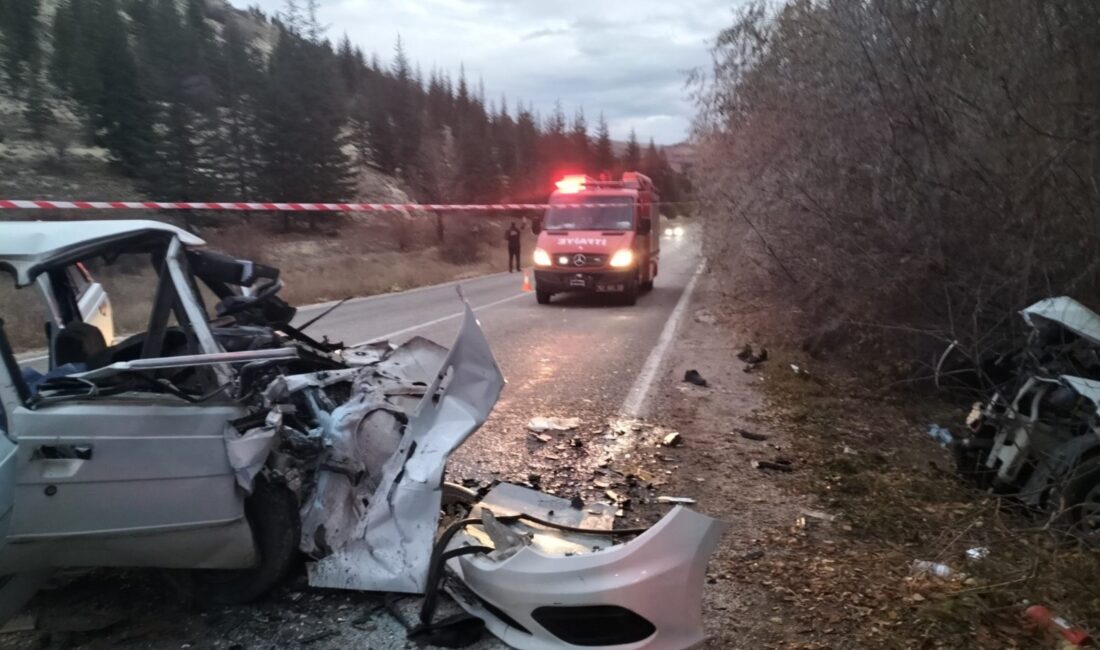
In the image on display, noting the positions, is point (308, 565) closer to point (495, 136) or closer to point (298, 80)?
point (298, 80)

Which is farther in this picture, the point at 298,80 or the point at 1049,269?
the point at 298,80

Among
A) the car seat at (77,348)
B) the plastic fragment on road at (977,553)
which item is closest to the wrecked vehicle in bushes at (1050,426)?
the plastic fragment on road at (977,553)

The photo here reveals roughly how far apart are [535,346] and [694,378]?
2.82 m

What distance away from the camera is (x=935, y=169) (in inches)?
273

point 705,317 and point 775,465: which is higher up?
point 775,465

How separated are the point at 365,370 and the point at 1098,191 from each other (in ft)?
18.7

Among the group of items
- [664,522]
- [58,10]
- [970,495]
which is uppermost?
[58,10]

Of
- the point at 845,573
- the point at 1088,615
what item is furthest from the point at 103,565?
the point at 1088,615

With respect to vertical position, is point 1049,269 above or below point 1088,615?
above

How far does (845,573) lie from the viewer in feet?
12.1

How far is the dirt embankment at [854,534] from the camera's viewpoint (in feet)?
10.5

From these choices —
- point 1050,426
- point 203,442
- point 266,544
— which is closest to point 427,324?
point 266,544

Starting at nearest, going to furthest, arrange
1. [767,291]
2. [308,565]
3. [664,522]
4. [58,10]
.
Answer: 1. [664,522]
2. [308,565]
3. [767,291]
4. [58,10]

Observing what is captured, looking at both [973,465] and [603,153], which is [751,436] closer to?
[973,465]
